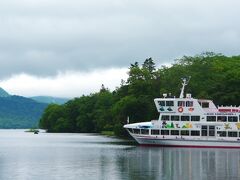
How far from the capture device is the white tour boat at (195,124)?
91750 millimetres

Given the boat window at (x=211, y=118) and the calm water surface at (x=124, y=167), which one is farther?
the boat window at (x=211, y=118)

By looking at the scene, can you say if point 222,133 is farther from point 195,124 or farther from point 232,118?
point 195,124

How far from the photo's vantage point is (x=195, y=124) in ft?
303

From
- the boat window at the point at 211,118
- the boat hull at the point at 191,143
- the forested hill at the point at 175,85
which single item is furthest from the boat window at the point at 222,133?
the forested hill at the point at 175,85

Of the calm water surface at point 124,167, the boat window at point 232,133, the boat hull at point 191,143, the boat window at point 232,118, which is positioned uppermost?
the boat window at point 232,118

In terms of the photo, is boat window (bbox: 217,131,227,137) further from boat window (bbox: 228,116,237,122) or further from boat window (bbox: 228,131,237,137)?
boat window (bbox: 228,116,237,122)

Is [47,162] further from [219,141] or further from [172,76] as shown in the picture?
[172,76]

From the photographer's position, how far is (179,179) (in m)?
49.3

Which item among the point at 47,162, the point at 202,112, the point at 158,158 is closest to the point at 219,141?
the point at 202,112

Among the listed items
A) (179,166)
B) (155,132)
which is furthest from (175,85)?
(179,166)

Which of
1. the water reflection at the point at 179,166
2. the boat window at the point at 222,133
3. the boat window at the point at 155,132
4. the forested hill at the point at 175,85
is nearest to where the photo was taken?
the water reflection at the point at 179,166

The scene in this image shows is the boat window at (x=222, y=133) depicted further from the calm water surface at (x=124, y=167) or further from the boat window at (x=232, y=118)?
the calm water surface at (x=124, y=167)

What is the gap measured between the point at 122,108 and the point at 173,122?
3906 cm

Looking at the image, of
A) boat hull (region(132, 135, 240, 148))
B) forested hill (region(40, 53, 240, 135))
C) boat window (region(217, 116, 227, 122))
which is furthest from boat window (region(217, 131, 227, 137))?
forested hill (region(40, 53, 240, 135))
